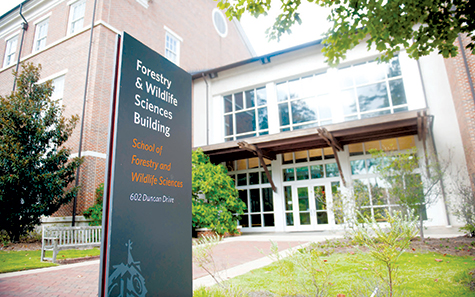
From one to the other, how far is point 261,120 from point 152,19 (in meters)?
7.86

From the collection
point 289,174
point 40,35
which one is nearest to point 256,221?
point 289,174

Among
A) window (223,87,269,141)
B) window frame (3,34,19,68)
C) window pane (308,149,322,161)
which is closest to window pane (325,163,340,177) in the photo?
window pane (308,149,322,161)

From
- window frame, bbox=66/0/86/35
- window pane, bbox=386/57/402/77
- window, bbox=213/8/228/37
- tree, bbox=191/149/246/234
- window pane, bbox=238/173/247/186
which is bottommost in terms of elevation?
tree, bbox=191/149/246/234

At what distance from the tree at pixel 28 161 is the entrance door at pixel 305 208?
9.13m

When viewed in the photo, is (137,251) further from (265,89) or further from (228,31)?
(228,31)

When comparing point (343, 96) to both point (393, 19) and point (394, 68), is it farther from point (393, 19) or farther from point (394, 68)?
point (393, 19)

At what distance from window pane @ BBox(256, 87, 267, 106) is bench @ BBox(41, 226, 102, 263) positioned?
396 inches

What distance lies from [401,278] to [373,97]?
1060 centimetres

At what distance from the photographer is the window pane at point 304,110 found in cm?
1401

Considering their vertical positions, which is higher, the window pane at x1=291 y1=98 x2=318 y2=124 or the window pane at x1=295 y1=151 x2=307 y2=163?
the window pane at x1=291 y1=98 x2=318 y2=124

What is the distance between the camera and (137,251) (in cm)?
232

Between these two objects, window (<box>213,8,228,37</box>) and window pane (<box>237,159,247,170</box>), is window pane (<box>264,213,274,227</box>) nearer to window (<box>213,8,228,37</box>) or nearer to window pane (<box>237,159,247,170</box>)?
window pane (<box>237,159,247,170</box>)

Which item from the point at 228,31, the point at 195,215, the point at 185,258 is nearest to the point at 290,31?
the point at 185,258

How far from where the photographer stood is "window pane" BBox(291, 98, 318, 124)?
14.0 meters
